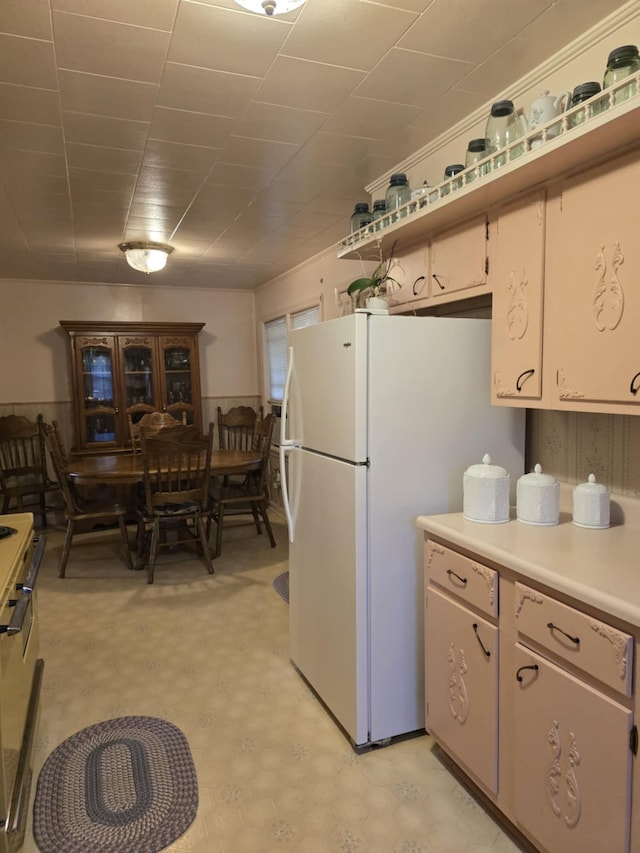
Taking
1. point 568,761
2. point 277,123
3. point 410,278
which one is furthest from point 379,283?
point 568,761

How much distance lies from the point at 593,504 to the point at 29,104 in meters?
2.41

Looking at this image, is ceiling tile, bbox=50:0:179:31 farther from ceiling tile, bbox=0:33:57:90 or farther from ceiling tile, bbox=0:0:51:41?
ceiling tile, bbox=0:33:57:90

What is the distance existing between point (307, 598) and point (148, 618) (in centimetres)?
127

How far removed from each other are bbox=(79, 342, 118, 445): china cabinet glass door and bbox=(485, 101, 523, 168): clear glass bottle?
13.8ft

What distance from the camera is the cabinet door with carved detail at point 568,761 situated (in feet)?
4.07

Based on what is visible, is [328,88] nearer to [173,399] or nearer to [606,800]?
[606,800]

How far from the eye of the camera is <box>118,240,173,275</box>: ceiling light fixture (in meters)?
3.96

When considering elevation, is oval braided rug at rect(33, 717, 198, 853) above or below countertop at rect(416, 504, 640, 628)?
below

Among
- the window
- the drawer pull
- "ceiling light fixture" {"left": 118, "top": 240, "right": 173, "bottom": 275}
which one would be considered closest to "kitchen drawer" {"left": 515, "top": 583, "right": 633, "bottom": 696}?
the drawer pull

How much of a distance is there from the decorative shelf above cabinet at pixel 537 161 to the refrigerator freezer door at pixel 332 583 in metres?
1.00

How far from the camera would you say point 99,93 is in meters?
1.97

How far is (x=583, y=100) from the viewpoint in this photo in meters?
1.53

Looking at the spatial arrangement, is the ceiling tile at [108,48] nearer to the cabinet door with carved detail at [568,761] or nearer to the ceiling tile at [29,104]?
the ceiling tile at [29,104]

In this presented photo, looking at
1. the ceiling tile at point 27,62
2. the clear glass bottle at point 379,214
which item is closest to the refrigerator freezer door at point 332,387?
the clear glass bottle at point 379,214
